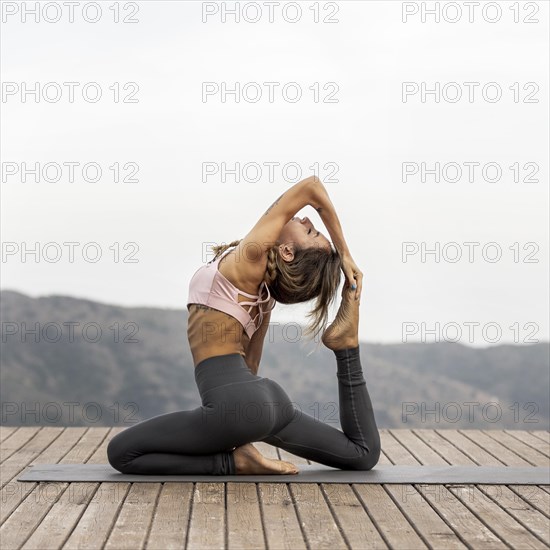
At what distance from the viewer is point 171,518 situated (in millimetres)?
2746

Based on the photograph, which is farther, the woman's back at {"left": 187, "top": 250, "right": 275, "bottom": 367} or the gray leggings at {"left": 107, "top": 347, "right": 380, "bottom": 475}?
the woman's back at {"left": 187, "top": 250, "right": 275, "bottom": 367}

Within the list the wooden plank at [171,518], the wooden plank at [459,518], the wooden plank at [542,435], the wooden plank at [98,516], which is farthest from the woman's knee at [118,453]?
the wooden plank at [542,435]

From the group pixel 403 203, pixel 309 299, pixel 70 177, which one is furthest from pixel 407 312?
pixel 309 299

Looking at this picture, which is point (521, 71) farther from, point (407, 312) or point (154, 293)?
point (154, 293)

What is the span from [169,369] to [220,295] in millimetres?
11495

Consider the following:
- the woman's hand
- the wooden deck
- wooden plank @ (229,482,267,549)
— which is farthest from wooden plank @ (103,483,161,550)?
the woman's hand

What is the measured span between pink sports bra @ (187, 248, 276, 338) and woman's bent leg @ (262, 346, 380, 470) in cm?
38

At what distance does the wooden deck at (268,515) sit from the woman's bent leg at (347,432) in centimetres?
23

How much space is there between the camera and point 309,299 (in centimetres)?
354

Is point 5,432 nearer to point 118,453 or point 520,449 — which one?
point 118,453

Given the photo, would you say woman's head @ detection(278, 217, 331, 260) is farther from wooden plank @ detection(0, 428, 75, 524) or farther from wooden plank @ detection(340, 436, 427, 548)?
wooden plank @ detection(0, 428, 75, 524)

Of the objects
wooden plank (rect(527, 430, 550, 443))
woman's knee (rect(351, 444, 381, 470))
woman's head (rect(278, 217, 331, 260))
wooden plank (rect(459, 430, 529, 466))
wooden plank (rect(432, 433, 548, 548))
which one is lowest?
wooden plank (rect(527, 430, 550, 443))

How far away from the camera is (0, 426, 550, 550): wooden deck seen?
8.27 ft

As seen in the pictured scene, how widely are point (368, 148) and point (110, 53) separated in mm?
3752
